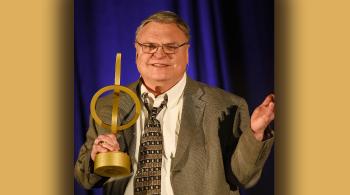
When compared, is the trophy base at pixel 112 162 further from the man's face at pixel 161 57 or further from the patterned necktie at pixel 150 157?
the man's face at pixel 161 57

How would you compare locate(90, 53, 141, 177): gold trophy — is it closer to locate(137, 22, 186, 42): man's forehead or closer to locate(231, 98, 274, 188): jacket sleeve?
locate(137, 22, 186, 42): man's forehead

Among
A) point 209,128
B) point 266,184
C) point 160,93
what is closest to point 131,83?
point 160,93

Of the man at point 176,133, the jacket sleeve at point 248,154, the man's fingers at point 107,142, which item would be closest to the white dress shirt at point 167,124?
the man at point 176,133

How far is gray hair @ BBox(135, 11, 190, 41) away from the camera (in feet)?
10.7

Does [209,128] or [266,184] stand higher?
[209,128]

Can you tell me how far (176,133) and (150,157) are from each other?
14 cm

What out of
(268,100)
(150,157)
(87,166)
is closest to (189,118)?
(150,157)

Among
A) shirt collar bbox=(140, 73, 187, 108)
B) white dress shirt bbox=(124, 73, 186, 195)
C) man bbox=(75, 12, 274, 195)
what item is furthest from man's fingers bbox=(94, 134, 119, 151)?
shirt collar bbox=(140, 73, 187, 108)

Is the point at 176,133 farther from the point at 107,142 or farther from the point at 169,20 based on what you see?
the point at 169,20

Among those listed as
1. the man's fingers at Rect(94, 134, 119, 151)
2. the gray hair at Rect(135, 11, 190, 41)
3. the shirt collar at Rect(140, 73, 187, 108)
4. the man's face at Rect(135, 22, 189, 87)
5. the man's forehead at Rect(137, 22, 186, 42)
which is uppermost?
the gray hair at Rect(135, 11, 190, 41)

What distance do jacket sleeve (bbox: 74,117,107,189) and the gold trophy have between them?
0.05m
